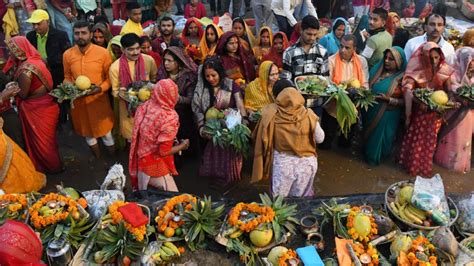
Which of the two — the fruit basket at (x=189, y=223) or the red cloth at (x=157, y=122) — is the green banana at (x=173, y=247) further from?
the red cloth at (x=157, y=122)

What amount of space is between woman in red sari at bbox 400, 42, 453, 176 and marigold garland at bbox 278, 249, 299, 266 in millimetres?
3212

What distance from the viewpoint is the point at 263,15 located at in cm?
905

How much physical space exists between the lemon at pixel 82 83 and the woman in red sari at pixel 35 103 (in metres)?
0.32

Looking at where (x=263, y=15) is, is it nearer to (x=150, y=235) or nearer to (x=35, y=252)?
(x=150, y=235)

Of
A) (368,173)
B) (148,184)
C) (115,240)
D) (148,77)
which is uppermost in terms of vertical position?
(148,77)

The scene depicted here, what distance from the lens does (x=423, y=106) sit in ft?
17.9

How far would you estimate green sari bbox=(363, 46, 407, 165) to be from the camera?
18.4ft

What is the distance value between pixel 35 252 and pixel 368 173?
14.6 feet

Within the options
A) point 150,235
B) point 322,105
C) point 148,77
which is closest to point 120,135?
point 148,77

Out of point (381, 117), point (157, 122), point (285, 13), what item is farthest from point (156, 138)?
point (285, 13)

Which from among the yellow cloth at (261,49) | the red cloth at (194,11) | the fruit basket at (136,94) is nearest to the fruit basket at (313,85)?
the yellow cloth at (261,49)

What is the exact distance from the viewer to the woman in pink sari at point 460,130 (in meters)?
5.46

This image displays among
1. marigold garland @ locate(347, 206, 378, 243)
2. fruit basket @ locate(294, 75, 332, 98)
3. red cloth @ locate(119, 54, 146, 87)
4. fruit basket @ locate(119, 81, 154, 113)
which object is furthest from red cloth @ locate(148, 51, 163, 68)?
marigold garland @ locate(347, 206, 378, 243)

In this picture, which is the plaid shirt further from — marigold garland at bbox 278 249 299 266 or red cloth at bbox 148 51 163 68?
marigold garland at bbox 278 249 299 266
